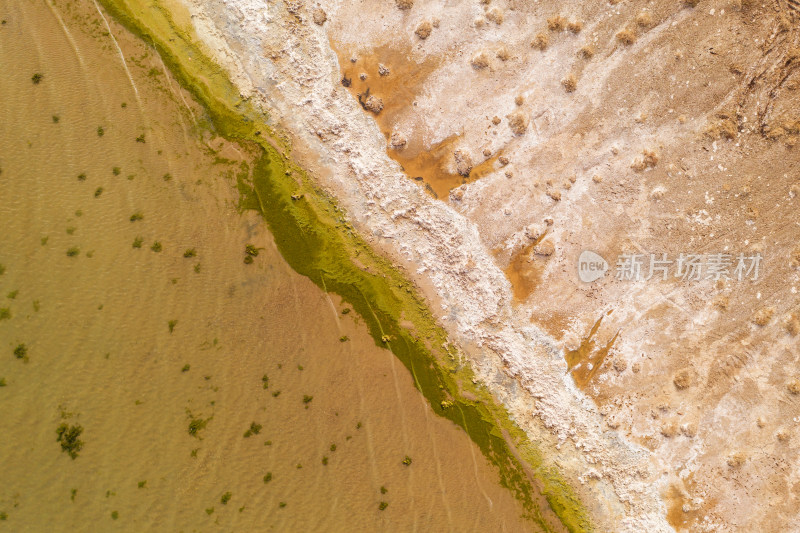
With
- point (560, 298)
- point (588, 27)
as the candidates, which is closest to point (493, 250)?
point (560, 298)

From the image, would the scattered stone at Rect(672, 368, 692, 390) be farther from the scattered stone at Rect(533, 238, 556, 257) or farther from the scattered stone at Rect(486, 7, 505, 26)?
the scattered stone at Rect(486, 7, 505, 26)

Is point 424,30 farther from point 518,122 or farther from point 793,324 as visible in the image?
point 793,324

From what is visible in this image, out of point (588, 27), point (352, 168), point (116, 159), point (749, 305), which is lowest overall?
point (116, 159)

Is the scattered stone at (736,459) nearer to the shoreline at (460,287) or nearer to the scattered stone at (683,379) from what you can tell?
the scattered stone at (683,379)

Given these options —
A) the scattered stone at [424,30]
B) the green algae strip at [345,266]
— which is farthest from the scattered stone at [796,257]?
the scattered stone at [424,30]

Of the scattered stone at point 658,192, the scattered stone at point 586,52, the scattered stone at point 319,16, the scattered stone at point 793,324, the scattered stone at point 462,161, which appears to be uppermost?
the scattered stone at point 586,52

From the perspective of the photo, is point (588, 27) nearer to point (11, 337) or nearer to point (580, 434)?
point (580, 434)
